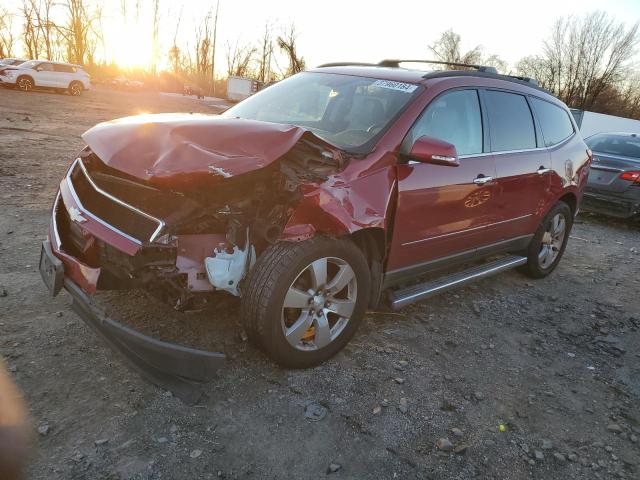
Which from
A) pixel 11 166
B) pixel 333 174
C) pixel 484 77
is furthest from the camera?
pixel 11 166

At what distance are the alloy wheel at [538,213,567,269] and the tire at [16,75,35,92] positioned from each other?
26.7 meters

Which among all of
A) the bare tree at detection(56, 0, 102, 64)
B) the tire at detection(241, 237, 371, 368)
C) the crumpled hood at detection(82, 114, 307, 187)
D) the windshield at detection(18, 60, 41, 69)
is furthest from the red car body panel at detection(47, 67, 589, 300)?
the bare tree at detection(56, 0, 102, 64)

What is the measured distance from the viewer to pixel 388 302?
3242 mm

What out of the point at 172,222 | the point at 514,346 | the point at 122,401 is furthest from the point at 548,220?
the point at 122,401

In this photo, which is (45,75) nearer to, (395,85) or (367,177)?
(395,85)

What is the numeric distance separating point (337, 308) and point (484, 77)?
2.28 meters

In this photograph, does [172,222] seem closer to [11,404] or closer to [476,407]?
[11,404]

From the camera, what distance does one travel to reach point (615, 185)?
786cm

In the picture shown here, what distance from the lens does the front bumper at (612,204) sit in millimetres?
7727

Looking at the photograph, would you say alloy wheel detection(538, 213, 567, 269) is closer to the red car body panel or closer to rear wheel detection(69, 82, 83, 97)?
the red car body panel

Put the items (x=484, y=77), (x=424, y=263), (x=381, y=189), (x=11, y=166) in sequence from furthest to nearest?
(x=11, y=166) → (x=484, y=77) → (x=424, y=263) → (x=381, y=189)

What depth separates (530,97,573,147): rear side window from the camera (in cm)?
448

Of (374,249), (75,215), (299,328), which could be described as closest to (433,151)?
(374,249)

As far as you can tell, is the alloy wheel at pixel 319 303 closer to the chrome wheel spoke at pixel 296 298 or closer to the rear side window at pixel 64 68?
the chrome wheel spoke at pixel 296 298
